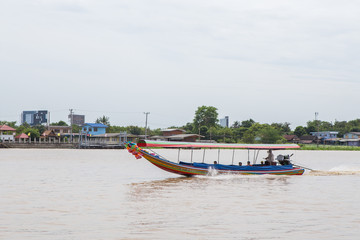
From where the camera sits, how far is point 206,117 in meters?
107

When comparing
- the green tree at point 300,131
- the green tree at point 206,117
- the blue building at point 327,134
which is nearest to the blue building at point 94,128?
the green tree at point 206,117

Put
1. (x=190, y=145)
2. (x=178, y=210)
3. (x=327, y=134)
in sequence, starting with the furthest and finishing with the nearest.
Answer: (x=327, y=134) → (x=190, y=145) → (x=178, y=210)

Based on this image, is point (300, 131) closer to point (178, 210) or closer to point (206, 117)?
point (206, 117)

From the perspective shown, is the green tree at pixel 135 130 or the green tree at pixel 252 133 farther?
the green tree at pixel 135 130

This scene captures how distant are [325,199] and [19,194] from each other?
11.1 metres

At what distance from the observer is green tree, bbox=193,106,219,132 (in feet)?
352

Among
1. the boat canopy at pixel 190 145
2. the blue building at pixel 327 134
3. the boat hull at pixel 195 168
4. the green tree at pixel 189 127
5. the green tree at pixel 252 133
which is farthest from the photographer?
the blue building at pixel 327 134

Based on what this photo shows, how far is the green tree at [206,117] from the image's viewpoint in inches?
4220

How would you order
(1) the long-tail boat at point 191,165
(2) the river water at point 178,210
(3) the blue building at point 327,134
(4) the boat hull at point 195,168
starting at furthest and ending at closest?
1. (3) the blue building at point 327,134
2. (4) the boat hull at point 195,168
3. (1) the long-tail boat at point 191,165
4. (2) the river water at point 178,210

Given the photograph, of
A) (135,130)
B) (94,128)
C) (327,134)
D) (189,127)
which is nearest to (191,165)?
(94,128)

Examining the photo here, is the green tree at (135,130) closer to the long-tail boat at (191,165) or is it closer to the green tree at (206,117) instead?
the green tree at (206,117)

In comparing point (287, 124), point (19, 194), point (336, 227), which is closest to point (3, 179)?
point (19, 194)

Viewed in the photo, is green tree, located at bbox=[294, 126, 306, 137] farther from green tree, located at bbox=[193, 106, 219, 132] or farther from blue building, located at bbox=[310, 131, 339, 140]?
green tree, located at bbox=[193, 106, 219, 132]

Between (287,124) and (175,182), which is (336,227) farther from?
(287,124)
